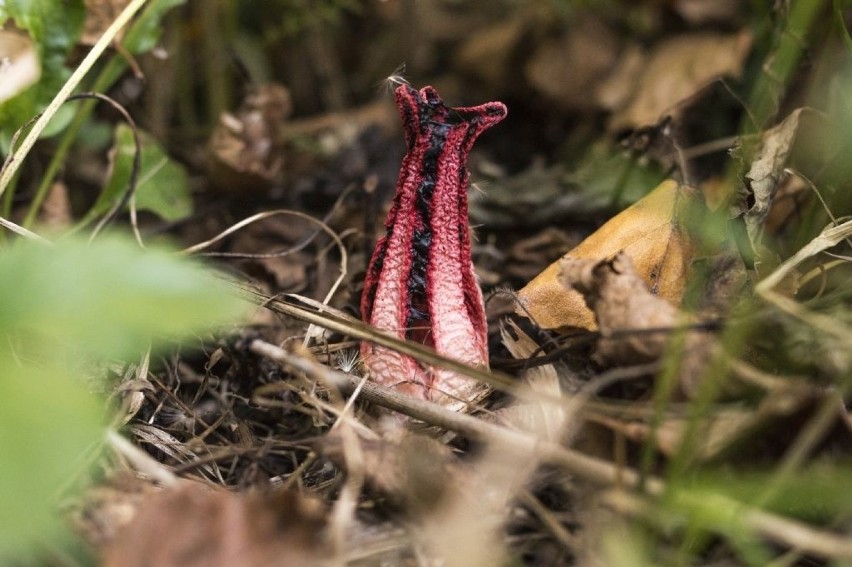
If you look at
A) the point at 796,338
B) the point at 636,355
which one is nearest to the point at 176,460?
the point at 636,355

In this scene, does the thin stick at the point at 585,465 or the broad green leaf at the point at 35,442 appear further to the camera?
the thin stick at the point at 585,465

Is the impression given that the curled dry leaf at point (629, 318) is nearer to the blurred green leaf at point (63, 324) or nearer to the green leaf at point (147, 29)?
the blurred green leaf at point (63, 324)

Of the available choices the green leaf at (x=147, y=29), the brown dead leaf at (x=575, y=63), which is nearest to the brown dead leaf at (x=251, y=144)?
the green leaf at (x=147, y=29)

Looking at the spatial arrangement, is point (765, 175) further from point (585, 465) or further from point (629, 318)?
point (585, 465)

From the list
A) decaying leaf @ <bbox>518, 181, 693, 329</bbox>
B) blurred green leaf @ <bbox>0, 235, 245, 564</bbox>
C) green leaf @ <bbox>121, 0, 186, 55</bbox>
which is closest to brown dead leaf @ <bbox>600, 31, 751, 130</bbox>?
decaying leaf @ <bbox>518, 181, 693, 329</bbox>

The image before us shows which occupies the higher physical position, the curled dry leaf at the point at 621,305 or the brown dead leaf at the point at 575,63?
the brown dead leaf at the point at 575,63

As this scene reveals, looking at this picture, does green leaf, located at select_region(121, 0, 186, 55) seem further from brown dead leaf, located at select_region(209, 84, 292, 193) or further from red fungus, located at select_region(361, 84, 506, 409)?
red fungus, located at select_region(361, 84, 506, 409)
